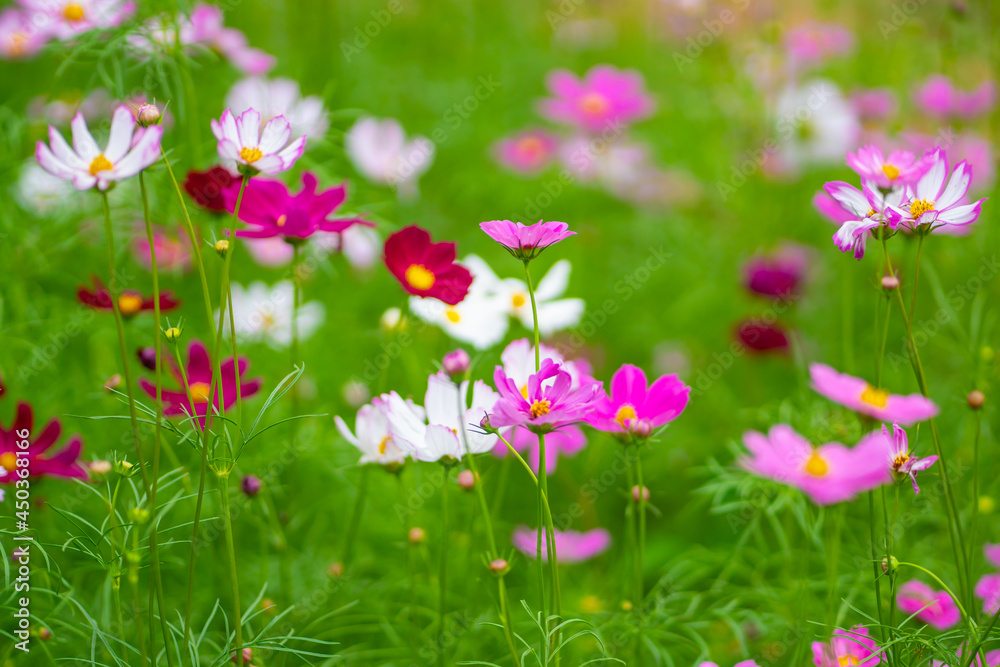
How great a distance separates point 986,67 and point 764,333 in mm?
1626

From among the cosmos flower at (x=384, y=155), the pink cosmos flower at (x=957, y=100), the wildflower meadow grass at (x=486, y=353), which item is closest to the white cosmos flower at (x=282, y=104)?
the wildflower meadow grass at (x=486, y=353)

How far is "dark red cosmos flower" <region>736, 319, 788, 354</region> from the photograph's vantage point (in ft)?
4.21

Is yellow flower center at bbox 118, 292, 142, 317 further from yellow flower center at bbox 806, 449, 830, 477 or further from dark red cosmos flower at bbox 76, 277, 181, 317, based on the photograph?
yellow flower center at bbox 806, 449, 830, 477

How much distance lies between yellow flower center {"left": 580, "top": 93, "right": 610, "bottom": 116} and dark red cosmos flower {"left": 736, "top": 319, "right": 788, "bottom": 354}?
2.45 feet

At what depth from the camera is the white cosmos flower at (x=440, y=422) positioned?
64cm

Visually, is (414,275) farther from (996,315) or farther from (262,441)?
(996,315)

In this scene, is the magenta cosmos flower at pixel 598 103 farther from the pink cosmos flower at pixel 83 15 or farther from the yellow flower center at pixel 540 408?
the yellow flower center at pixel 540 408

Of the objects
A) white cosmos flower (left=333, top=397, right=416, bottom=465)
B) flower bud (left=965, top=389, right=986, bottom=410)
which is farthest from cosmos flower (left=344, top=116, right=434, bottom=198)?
flower bud (left=965, top=389, right=986, bottom=410)

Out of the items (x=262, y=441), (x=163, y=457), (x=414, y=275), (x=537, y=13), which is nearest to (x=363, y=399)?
(x=262, y=441)

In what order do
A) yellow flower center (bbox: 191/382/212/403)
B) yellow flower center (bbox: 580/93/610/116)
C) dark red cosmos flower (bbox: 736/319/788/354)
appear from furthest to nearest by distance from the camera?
yellow flower center (bbox: 580/93/610/116) → dark red cosmos flower (bbox: 736/319/788/354) → yellow flower center (bbox: 191/382/212/403)

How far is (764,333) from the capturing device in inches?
50.7

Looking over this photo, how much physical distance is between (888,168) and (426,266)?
0.43 metres

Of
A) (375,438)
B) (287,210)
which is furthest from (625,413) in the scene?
(287,210)

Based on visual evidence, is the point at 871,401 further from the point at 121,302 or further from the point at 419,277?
the point at 121,302
